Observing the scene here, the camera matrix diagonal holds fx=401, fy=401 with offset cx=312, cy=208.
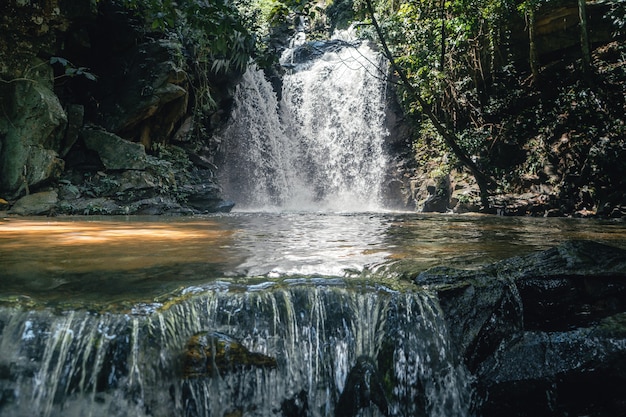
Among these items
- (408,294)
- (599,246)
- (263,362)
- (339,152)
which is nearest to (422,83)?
(339,152)

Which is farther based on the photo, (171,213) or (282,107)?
(282,107)

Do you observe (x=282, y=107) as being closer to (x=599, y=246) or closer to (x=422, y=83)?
(x=422, y=83)

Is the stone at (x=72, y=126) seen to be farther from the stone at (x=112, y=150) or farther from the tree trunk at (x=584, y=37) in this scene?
the tree trunk at (x=584, y=37)

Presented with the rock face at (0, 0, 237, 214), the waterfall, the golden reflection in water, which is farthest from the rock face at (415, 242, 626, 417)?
the waterfall

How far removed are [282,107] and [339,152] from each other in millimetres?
3058

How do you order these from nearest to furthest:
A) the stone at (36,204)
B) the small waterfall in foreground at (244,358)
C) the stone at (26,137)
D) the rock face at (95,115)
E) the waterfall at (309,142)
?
the small waterfall in foreground at (244,358)
the stone at (36,204)
the stone at (26,137)
the rock face at (95,115)
the waterfall at (309,142)

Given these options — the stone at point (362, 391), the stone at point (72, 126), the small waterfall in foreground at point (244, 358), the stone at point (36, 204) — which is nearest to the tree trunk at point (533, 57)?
the small waterfall in foreground at point (244, 358)

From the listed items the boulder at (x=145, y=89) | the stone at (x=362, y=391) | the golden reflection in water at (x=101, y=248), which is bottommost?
the stone at (x=362, y=391)

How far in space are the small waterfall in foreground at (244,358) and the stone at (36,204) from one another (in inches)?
261

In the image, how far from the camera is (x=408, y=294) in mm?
2605

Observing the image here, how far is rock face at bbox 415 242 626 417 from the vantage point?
2.44m

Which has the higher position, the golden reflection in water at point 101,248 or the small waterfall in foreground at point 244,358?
the golden reflection in water at point 101,248

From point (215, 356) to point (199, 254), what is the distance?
138cm

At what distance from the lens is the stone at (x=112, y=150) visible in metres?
9.57
